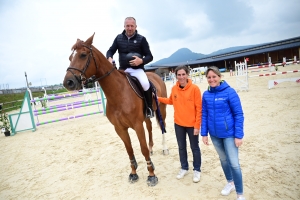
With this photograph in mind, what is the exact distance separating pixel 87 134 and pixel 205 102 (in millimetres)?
5614

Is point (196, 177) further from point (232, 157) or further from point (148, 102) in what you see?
point (148, 102)

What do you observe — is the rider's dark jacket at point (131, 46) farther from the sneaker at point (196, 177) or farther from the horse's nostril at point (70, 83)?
the sneaker at point (196, 177)

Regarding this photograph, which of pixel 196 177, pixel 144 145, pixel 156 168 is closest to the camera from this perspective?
pixel 196 177

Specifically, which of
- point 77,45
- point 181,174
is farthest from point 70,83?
point 181,174

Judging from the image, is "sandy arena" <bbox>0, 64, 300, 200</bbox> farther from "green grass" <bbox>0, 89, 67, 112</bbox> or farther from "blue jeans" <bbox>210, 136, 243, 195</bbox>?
"green grass" <bbox>0, 89, 67, 112</bbox>

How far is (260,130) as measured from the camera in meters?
4.60

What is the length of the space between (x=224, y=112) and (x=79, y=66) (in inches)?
79.5

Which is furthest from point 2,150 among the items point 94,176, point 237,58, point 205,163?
point 237,58

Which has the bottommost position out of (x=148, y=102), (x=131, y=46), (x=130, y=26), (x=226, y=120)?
(x=226, y=120)

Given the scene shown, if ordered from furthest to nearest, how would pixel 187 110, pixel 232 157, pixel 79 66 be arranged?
pixel 187 110 < pixel 79 66 < pixel 232 157

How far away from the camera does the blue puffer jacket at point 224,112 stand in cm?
212

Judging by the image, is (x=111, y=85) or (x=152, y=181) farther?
(x=152, y=181)

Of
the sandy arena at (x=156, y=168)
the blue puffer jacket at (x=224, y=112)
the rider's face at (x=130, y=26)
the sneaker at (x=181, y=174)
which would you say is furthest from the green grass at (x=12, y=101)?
the blue puffer jacket at (x=224, y=112)

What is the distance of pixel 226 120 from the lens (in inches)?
86.3
